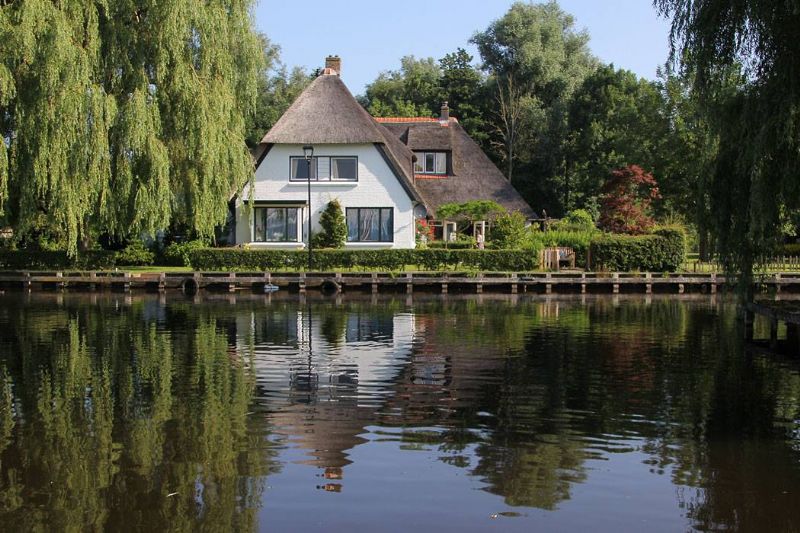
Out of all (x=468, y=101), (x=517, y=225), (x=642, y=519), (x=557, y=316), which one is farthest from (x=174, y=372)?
(x=468, y=101)

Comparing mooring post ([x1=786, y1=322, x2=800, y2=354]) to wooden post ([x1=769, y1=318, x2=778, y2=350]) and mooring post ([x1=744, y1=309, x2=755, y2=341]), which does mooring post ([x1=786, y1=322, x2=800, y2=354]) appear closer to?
wooden post ([x1=769, y1=318, x2=778, y2=350])

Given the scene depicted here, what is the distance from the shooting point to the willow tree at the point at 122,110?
30812mm

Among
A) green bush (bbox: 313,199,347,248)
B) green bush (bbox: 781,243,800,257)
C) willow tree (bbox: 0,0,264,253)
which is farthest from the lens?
green bush (bbox: 313,199,347,248)

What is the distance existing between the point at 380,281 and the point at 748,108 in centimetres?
2318

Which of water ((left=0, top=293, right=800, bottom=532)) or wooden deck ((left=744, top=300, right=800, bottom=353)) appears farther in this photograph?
wooden deck ((left=744, top=300, right=800, bottom=353))

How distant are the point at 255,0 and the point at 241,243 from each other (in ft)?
41.6

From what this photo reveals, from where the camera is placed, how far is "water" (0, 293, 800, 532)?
9406mm

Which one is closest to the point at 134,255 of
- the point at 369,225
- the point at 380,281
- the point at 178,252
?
the point at 178,252

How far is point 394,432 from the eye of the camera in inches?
489

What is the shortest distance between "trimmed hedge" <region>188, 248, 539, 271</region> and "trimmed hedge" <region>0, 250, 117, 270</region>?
3.52 metres

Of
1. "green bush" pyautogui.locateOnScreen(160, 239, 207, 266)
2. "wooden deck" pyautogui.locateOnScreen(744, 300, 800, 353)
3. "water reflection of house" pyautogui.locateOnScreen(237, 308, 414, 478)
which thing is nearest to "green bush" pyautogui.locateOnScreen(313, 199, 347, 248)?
"green bush" pyautogui.locateOnScreen(160, 239, 207, 266)

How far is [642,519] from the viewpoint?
923cm

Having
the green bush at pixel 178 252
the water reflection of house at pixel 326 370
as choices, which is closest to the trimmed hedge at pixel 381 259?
the green bush at pixel 178 252

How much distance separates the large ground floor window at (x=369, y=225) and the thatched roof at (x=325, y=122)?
3.34 meters
